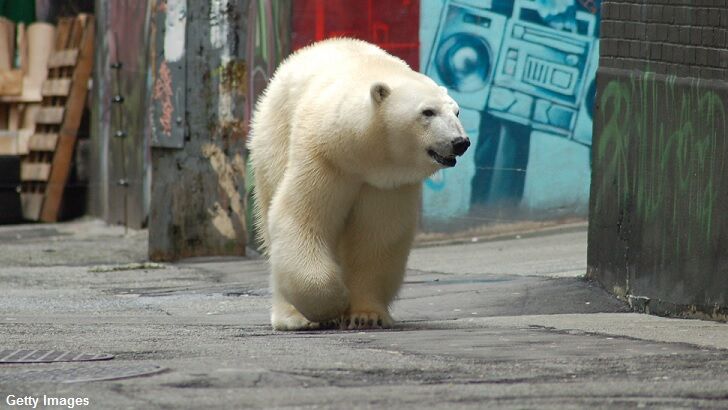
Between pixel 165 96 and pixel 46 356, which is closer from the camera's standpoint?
pixel 46 356

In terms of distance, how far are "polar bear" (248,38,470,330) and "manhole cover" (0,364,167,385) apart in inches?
68.8

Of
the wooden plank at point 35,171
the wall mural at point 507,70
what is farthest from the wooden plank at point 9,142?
the wall mural at point 507,70

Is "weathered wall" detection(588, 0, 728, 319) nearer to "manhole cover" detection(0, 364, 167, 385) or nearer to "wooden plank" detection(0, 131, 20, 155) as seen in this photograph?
"manhole cover" detection(0, 364, 167, 385)

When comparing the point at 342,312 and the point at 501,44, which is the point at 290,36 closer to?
the point at 501,44

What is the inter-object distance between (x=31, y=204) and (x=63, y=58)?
169 cm

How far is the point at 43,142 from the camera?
58.2ft

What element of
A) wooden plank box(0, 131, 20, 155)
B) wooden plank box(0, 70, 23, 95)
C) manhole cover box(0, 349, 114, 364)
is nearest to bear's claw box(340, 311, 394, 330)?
manhole cover box(0, 349, 114, 364)

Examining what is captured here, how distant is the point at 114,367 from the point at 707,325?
327cm

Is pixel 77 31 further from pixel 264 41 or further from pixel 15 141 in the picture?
pixel 264 41

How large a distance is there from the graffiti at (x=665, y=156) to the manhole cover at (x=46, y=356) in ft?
11.2

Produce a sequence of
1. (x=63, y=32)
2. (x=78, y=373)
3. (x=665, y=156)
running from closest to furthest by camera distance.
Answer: (x=78, y=373) → (x=665, y=156) → (x=63, y=32)

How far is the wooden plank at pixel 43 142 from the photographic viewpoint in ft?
58.0

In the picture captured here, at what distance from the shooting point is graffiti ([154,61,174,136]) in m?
13.0

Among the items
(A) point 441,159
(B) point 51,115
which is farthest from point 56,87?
(A) point 441,159
